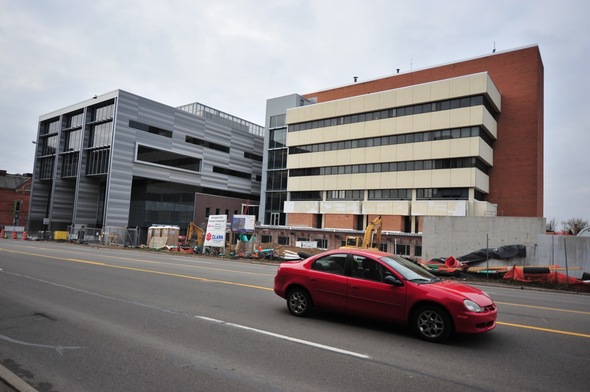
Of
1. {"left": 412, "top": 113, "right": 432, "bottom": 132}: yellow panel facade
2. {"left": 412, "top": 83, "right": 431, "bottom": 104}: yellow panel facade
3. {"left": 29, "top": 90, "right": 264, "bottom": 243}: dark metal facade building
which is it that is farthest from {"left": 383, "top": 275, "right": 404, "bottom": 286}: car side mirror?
{"left": 29, "top": 90, "right": 264, "bottom": 243}: dark metal facade building

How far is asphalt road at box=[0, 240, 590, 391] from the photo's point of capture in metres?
4.46

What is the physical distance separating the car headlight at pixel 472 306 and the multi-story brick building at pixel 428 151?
31.8 m

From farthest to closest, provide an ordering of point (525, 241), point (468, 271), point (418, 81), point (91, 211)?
point (91, 211)
point (418, 81)
point (525, 241)
point (468, 271)

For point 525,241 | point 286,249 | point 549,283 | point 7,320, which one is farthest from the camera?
point 286,249

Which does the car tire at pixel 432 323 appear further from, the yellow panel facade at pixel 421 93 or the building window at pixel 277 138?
the building window at pixel 277 138

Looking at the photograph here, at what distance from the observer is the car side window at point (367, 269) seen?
6.76m

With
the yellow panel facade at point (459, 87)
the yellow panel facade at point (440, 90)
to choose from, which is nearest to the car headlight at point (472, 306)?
the yellow panel facade at point (459, 87)

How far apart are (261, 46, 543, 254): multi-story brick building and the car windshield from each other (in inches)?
1209

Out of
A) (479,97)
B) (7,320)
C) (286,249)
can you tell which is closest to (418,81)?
(479,97)

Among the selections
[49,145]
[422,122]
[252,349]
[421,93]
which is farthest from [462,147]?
[49,145]

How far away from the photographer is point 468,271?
62.5ft

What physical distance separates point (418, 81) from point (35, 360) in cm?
5348

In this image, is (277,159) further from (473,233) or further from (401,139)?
(473,233)

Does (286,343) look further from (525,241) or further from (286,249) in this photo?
(286,249)
